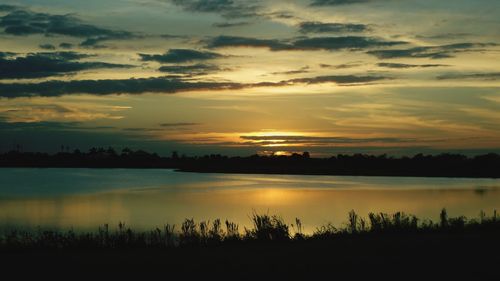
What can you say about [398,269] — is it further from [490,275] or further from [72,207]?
[72,207]

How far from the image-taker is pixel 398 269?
9.79 m

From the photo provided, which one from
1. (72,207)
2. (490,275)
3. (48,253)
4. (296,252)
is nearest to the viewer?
(490,275)

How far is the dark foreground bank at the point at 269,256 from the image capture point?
9.58m

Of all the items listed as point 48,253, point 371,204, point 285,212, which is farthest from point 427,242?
point 371,204

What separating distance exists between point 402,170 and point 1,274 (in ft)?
273

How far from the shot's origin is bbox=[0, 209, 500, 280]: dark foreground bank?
958 cm

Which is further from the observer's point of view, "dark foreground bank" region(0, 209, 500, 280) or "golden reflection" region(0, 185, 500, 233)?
"golden reflection" region(0, 185, 500, 233)

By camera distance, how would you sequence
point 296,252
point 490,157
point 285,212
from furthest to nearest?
point 490,157 → point 285,212 → point 296,252

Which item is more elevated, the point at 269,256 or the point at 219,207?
the point at 269,256

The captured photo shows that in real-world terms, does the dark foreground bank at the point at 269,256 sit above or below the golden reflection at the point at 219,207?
above

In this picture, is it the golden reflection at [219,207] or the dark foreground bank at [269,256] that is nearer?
the dark foreground bank at [269,256]

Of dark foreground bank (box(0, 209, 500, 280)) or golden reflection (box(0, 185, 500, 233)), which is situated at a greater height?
dark foreground bank (box(0, 209, 500, 280))

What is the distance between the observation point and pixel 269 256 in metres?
11.3

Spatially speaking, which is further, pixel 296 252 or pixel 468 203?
pixel 468 203
